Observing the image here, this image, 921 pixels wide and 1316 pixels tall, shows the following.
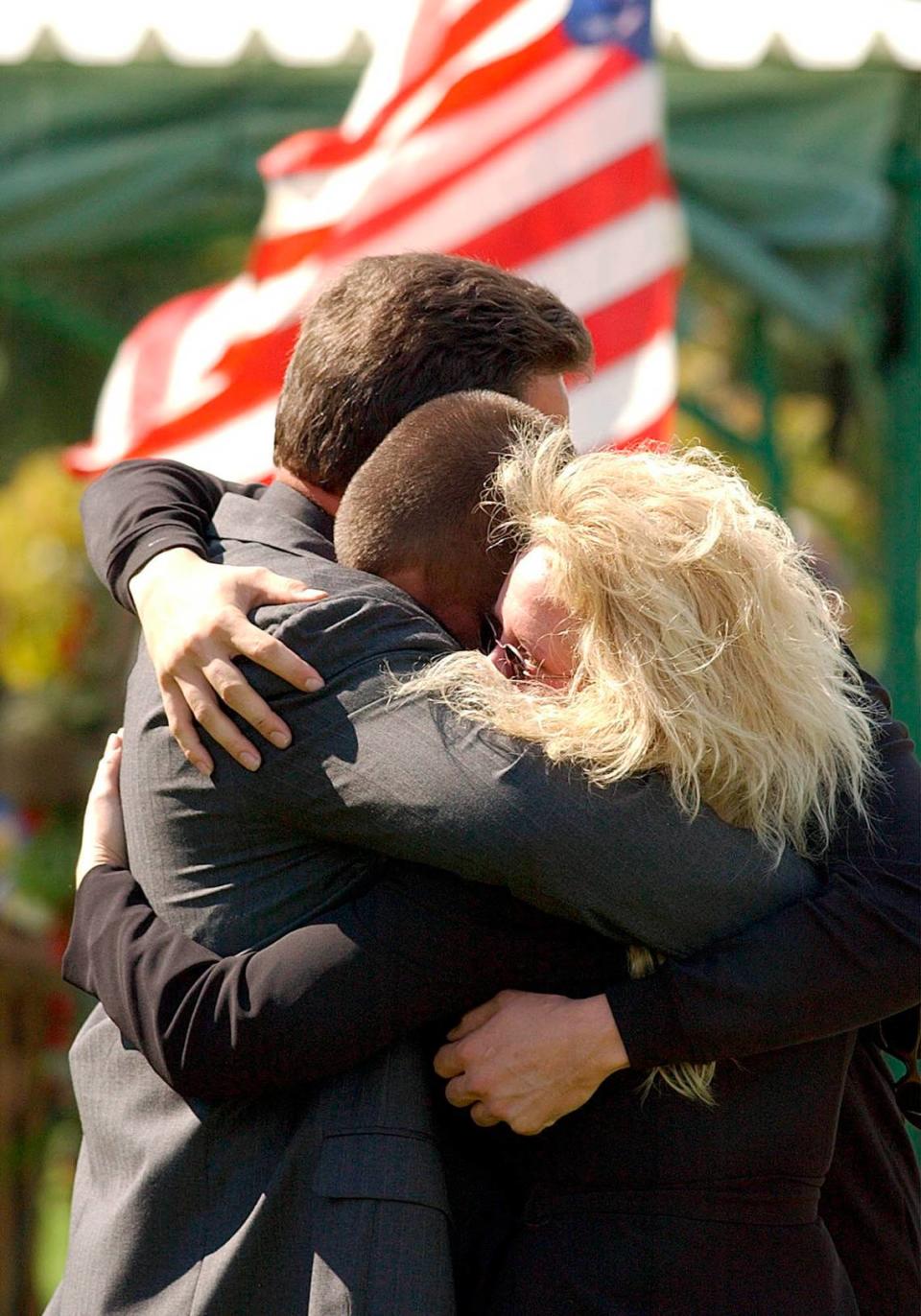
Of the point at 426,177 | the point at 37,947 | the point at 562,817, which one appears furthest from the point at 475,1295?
the point at 37,947

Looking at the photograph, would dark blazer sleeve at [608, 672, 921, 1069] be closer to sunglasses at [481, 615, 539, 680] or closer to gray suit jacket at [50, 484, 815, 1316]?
gray suit jacket at [50, 484, 815, 1316]

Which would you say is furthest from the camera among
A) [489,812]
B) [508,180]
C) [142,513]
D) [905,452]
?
[905,452]

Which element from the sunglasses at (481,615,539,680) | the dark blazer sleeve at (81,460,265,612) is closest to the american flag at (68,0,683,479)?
the dark blazer sleeve at (81,460,265,612)

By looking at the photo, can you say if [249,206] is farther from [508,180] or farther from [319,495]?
[319,495]

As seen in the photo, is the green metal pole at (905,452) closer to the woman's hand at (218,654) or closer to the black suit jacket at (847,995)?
the black suit jacket at (847,995)

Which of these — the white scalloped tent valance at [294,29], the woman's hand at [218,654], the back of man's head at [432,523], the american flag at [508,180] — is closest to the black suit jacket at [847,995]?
the woman's hand at [218,654]

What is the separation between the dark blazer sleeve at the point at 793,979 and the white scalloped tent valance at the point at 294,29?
3381 millimetres

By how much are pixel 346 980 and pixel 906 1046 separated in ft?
2.07

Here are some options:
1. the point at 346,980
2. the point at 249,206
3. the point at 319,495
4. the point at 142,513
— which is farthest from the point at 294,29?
the point at 346,980

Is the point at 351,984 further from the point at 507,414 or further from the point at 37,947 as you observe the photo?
the point at 37,947

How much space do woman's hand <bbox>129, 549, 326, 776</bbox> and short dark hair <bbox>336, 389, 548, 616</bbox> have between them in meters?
0.10

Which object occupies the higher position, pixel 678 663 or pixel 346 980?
pixel 678 663

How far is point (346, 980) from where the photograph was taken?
1.59m

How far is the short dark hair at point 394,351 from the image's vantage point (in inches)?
73.1
